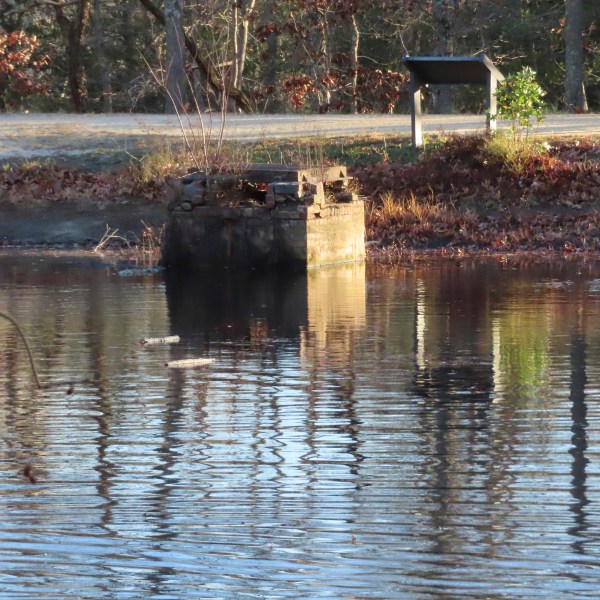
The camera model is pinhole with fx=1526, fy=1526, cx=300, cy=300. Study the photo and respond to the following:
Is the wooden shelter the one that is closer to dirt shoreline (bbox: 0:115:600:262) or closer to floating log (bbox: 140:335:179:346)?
dirt shoreline (bbox: 0:115:600:262)

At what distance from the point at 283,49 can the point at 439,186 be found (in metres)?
27.6

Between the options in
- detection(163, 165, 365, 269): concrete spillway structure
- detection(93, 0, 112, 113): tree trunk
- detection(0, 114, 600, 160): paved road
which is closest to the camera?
detection(163, 165, 365, 269): concrete spillway structure

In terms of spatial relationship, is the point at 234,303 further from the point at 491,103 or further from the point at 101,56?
the point at 101,56

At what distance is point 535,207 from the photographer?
2331 cm

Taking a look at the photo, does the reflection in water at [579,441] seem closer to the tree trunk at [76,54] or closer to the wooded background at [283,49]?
the wooded background at [283,49]

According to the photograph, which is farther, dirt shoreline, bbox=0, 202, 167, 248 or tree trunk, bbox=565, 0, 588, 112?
tree trunk, bbox=565, 0, 588, 112

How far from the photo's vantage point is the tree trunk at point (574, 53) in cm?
3697

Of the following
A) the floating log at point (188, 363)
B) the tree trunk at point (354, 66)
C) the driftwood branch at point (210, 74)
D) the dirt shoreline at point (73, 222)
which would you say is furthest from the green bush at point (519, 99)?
the tree trunk at point (354, 66)

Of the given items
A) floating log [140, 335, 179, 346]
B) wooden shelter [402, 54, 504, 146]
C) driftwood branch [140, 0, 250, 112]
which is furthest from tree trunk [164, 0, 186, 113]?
floating log [140, 335, 179, 346]

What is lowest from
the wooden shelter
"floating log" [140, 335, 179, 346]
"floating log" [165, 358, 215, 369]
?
"floating log" [165, 358, 215, 369]

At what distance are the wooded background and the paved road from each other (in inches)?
174

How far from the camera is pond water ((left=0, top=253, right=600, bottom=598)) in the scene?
273 inches

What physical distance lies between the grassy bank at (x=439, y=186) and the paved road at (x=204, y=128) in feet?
3.25

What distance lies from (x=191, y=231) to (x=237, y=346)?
6757 mm
